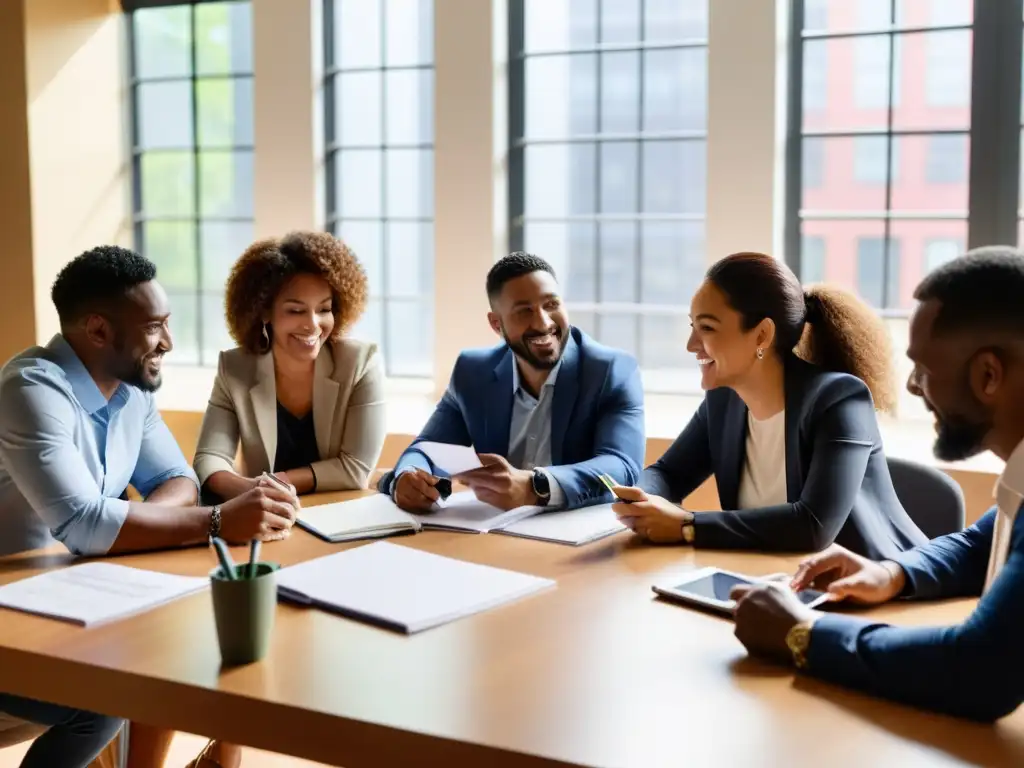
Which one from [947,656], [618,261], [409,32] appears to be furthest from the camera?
[409,32]

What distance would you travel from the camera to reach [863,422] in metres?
2.14

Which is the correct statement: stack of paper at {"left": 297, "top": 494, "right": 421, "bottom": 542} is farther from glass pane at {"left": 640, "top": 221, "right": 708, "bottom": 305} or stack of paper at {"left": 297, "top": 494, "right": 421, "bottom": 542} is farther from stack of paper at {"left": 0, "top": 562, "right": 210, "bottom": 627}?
glass pane at {"left": 640, "top": 221, "right": 708, "bottom": 305}

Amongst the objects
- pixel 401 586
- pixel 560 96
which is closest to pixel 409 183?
pixel 560 96

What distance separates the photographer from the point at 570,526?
2.24 meters

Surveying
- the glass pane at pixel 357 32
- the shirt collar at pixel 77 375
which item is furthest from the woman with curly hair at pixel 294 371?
the glass pane at pixel 357 32

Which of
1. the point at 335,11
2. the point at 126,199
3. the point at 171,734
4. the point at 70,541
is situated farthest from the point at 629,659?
the point at 126,199

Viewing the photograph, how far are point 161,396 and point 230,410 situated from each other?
8.87ft

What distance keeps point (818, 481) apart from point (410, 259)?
12.2ft

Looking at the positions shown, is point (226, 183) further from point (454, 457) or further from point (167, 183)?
point (454, 457)

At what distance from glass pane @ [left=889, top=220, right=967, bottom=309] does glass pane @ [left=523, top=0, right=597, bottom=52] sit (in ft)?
5.36

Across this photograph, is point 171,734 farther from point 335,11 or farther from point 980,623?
point 335,11

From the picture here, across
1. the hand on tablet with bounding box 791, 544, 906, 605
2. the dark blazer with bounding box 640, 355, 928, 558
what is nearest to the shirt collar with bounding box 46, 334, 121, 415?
the dark blazer with bounding box 640, 355, 928, 558

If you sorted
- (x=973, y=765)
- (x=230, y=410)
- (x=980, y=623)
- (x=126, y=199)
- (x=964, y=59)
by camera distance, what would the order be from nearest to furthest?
(x=973, y=765), (x=980, y=623), (x=230, y=410), (x=964, y=59), (x=126, y=199)

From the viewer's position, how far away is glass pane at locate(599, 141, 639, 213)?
5.11 meters
